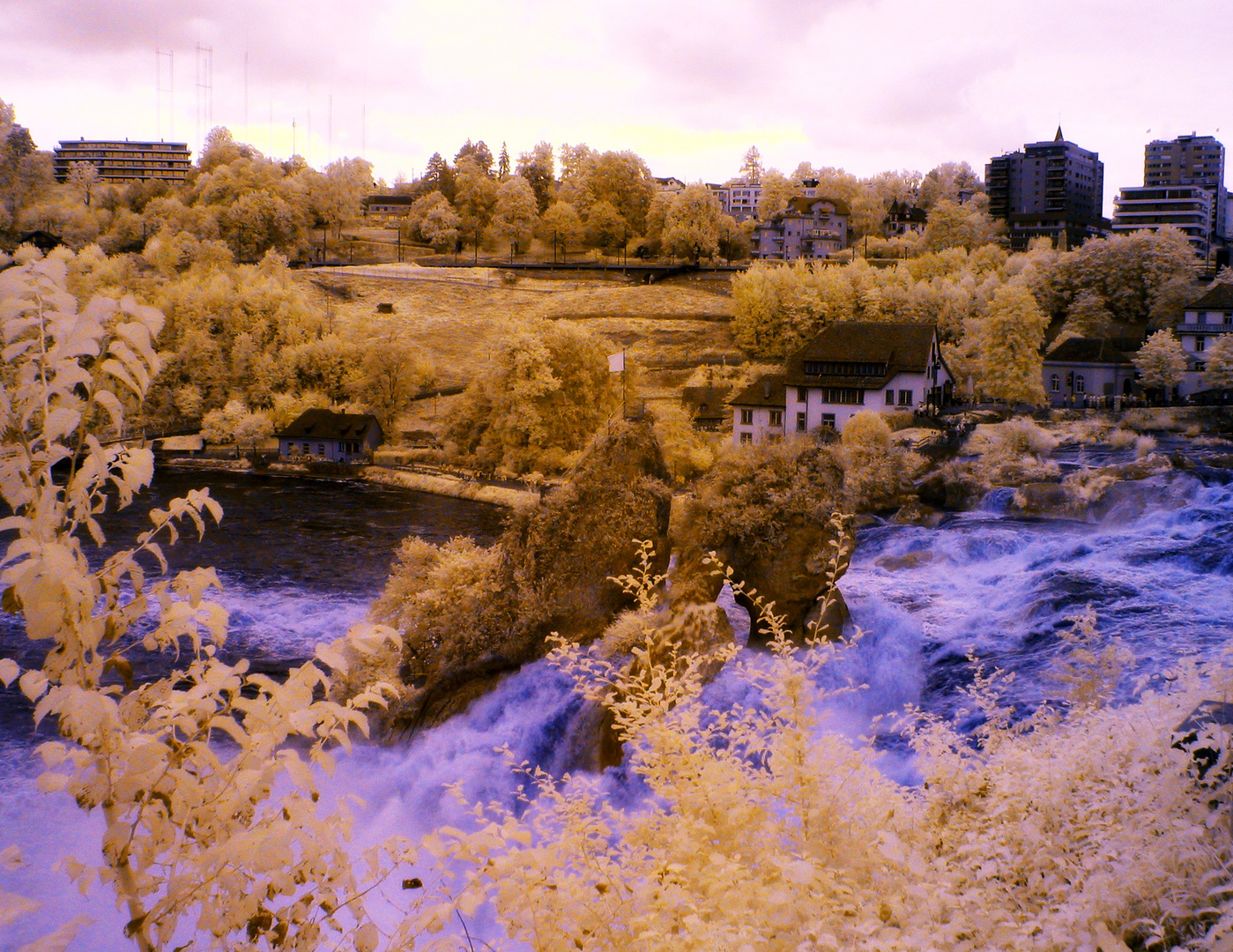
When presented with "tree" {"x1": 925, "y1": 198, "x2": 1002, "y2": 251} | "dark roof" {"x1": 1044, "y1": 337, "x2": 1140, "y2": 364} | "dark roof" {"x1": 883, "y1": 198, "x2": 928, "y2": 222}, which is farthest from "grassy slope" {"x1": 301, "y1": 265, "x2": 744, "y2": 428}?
"dark roof" {"x1": 883, "y1": 198, "x2": 928, "y2": 222}

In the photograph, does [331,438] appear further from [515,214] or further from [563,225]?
[563,225]

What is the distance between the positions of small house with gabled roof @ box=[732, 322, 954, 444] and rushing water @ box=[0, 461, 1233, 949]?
11528mm

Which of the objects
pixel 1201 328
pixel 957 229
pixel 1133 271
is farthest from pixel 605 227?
pixel 1201 328

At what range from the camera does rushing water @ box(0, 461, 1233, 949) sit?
11.3m

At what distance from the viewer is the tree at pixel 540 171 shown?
3366 inches

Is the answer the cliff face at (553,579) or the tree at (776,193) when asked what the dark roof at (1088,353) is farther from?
the tree at (776,193)

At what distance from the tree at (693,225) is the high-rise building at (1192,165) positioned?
31.7m

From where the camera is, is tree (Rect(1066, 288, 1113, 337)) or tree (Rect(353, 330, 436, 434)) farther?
tree (Rect(353, 330, 436, 434))

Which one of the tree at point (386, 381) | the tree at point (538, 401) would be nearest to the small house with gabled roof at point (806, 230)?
the tree at point (386, 381)

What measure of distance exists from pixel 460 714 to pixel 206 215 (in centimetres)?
6855

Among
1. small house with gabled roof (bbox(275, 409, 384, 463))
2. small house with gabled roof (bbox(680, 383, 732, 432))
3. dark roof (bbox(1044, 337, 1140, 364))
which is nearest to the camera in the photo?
dark roof (bbox(1044, 337, 1140, 364))

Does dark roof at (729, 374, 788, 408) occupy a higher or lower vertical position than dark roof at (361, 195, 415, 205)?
lower

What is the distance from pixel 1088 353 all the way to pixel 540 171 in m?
60.9

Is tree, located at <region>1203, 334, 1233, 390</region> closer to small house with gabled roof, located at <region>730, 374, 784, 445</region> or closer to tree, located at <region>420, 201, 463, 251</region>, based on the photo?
small house with gabled roof, located at <region>730, 374, 784, 445</region>
